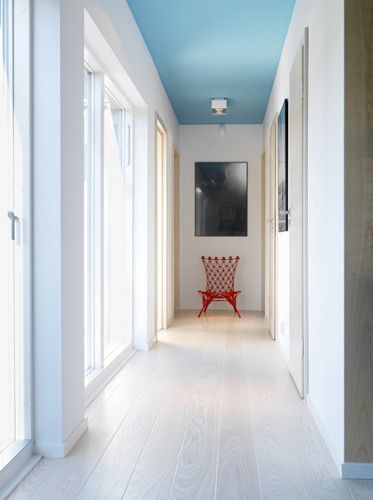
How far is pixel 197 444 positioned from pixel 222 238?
530 cm

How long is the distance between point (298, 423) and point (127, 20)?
2797 millimetres

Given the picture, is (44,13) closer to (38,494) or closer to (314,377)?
(38,494)

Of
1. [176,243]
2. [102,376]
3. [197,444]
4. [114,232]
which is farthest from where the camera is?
[176,243]

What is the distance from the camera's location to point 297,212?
353 centimetres

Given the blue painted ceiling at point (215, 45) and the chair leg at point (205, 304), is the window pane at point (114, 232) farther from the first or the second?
the chair leg at point (205, 304)

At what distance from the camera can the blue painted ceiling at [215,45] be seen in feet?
12.8

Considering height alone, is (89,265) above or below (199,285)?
above

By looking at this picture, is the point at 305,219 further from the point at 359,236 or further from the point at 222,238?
the point at 222,238

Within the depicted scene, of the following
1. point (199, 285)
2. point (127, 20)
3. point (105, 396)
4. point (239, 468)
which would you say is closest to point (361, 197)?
point (239, 468)

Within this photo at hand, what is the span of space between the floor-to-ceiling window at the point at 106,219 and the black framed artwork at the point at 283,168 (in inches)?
50.3

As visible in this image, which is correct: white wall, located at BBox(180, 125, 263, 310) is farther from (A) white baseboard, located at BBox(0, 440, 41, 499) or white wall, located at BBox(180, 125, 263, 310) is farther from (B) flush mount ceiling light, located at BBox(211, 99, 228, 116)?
(A) white baseboard, located at BBox(0, 440, 41, 499)

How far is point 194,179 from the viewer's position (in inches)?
306

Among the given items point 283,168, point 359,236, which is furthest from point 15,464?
point 283,168

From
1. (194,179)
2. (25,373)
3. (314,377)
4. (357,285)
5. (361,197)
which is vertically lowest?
(314,377)
